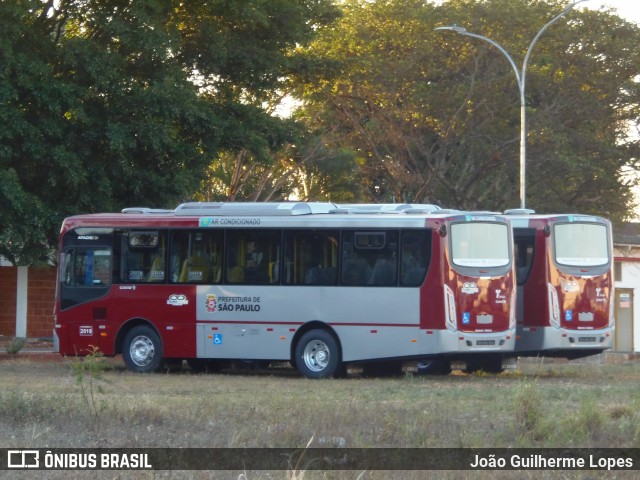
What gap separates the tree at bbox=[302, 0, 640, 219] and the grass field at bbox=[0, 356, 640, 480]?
23759 mm

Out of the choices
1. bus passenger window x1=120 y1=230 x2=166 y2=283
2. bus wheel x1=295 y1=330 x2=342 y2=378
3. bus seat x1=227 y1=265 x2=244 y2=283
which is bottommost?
bus wheel x1=295 y1=330 x2=342 y2=378

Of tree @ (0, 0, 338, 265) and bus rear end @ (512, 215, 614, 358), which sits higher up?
tree @ (0, 0, 338, 265)

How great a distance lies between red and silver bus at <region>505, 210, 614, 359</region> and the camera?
22.6 m

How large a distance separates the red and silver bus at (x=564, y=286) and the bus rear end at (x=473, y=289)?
176cm

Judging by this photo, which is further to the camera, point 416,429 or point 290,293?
point 290,293

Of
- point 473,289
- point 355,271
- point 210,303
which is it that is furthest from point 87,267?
point 473,289

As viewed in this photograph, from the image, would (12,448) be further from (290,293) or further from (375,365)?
(375,365)

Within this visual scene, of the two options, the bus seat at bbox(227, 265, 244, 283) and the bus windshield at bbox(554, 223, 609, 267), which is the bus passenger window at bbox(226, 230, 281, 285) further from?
the bus windshield at bbox(554, 223, 609, 267)

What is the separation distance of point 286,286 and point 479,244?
359 cm

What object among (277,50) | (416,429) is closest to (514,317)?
(416,429)

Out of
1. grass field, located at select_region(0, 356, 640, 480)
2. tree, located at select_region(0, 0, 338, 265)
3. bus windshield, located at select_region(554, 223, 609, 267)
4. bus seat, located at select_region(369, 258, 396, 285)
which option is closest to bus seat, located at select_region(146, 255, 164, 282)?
tree, located at select_region(0, 0, 338, 265)

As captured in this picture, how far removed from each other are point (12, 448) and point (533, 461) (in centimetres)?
459

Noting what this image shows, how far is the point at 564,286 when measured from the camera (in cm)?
2270

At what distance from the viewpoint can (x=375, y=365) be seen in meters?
23.0
